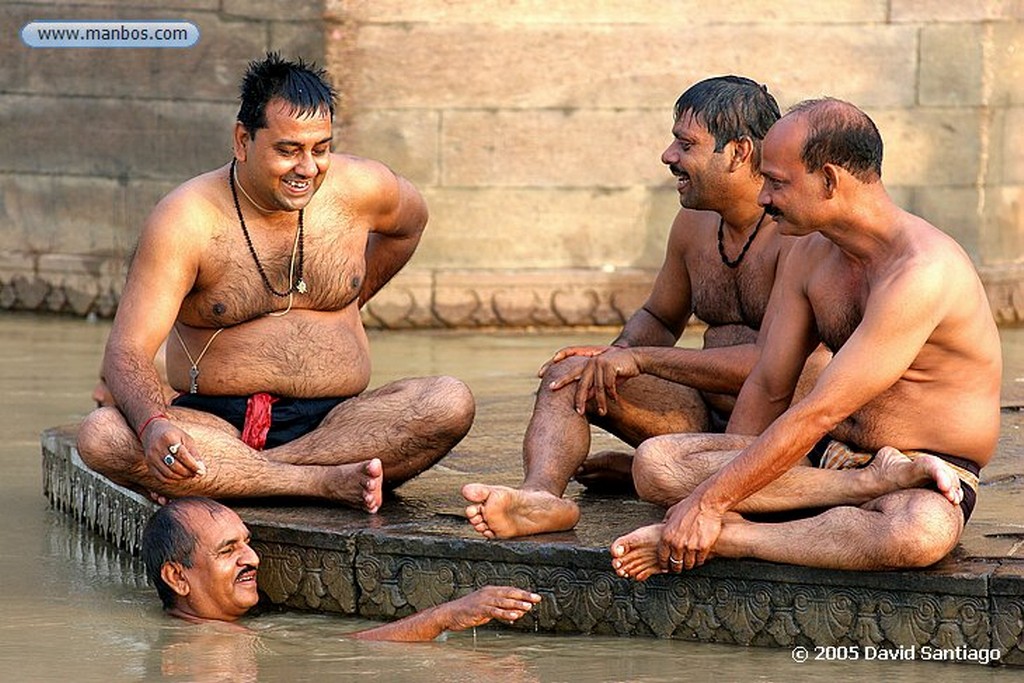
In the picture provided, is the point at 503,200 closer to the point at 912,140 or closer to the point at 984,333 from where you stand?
the point at 912,140

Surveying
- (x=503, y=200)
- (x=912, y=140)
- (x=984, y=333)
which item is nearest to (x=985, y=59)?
(x=912, y=140)

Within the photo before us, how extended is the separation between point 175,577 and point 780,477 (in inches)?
64.2

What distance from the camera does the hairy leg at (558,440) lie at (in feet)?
18.5

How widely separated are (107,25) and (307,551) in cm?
577

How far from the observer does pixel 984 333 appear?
5.42m

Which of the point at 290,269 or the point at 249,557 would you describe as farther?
the point at 290,269

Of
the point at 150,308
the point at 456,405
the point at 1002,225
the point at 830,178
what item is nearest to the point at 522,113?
the point at 1002,225

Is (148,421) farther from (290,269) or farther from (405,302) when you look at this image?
(405,302)

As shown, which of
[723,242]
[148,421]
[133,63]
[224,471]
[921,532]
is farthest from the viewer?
[133,63]

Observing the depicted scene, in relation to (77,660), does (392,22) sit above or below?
above

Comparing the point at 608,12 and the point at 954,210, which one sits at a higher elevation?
the point at 608,12

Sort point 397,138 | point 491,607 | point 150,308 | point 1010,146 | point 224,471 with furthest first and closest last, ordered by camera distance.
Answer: point 1010,146 → point 397,138 → point 150,308 → point 224,471 → point 491,607

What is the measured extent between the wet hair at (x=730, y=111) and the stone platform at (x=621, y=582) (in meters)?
1.11

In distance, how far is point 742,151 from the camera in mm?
6223
